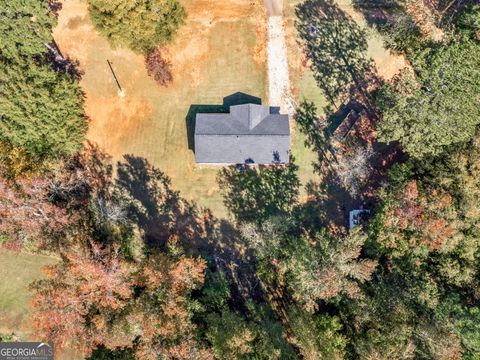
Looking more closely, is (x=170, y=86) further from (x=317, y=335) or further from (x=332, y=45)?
(x=317, y=335)

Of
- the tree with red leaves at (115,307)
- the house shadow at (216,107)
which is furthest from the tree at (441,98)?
the tree with red leaves at (115,307)

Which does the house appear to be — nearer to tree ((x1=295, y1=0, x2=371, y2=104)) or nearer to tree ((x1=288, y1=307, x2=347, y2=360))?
tree ((x1=295, y1=0, x2=371, y2=104))

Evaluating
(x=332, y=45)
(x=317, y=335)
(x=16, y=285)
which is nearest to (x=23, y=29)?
(x=16, y=285)

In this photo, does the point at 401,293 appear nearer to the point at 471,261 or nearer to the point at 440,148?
the point at 471,261

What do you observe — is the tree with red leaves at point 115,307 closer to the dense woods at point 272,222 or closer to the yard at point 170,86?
the dense woods at point 272,222

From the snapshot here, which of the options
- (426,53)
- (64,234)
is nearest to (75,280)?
(64,234)
